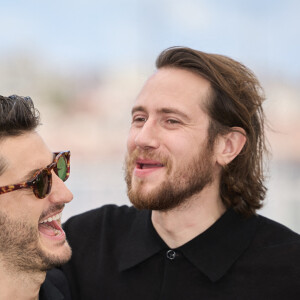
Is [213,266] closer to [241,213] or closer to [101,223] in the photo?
[241,213]

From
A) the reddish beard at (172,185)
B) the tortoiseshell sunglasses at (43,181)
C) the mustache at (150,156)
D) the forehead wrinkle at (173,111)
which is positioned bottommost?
the reddish beard at (172,185)

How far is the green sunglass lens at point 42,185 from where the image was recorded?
5.81 feet

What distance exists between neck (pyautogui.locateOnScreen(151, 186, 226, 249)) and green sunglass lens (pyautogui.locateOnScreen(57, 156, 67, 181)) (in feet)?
1.55

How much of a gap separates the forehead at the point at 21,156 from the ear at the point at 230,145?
0.80 m

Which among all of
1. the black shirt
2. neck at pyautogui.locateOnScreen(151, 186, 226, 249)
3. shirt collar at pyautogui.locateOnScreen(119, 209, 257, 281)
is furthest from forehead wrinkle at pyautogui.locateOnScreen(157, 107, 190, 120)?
the black shirt

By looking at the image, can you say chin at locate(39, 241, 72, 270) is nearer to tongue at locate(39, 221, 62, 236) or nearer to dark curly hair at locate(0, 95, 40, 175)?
tongue at locate(39, 221, 62, 236)

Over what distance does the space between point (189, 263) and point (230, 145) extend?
1.89ft

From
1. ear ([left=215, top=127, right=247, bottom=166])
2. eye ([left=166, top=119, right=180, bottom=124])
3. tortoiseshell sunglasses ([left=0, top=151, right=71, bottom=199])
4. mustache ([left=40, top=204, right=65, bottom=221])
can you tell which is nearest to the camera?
tortoiseshell sunglasses ([left=0, top=151, right=71, bottom=199])

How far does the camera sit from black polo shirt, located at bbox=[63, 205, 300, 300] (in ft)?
6.52

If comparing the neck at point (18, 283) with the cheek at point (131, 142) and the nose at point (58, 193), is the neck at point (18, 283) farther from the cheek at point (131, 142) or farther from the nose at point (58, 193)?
the cheek at point (131, 142)

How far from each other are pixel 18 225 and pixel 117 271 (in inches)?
22.1

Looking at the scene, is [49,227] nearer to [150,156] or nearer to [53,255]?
[53,255]

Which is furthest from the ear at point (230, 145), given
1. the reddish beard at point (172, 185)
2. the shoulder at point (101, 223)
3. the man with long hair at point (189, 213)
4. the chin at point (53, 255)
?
the chin at point (53, 255)

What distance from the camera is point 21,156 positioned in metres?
1.76
